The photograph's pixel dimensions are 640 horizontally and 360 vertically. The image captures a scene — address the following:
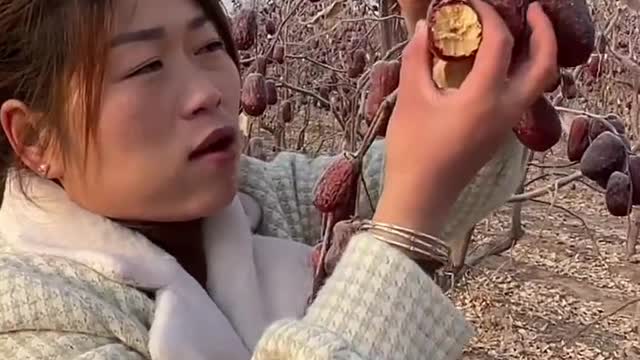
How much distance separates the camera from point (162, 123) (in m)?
0.92

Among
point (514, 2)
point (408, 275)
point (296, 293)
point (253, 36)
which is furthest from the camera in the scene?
point (253, 36)

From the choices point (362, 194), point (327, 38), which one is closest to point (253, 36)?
point (362, 194)

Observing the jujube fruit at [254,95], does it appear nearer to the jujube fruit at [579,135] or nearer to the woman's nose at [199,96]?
the jujube fruit at [579,135]

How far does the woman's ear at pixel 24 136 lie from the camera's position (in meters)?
0.98

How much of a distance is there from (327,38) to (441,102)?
3.50 m

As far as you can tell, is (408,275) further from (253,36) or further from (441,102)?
(253,36)

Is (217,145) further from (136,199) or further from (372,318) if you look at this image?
(372,318)

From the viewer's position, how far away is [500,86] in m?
0.66

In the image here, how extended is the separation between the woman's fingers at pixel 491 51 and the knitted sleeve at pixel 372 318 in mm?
161

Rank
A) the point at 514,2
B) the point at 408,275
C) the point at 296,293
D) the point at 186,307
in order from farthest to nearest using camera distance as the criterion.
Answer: the point at 296,293 < the point at 186,307 < the point at 408,275 < the point at 514,2

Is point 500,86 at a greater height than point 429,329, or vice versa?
point 500,86

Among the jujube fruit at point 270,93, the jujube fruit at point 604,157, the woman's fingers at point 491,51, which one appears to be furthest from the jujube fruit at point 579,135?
the jujube fruit at point 270,93

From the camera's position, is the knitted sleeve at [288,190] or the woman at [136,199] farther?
the knitted sleeve at [288,190]

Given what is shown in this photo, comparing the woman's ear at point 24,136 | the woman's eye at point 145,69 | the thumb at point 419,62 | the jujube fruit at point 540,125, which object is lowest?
the woman's ear at point 24,136
